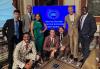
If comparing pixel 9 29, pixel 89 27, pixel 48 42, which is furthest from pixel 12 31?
pixel 89 27

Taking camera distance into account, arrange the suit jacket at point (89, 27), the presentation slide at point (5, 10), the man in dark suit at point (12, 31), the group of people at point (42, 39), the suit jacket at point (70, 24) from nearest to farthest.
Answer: the group of people at point (42, 39)
the man in dark suit at point (12, 31)
the suit jacket at point (89, 27)
the suit jacket at point (70, 24)
the presentation slide at point (5, 10)

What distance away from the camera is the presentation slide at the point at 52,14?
14578mm

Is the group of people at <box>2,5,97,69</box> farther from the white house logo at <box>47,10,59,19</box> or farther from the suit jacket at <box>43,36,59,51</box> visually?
the white house logo at <box>47,10,59,19</box>

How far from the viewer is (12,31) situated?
42.0 ft

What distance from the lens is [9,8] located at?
16.0 metres

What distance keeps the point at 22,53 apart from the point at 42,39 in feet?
→ 4.73

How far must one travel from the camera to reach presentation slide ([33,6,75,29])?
14578 mm

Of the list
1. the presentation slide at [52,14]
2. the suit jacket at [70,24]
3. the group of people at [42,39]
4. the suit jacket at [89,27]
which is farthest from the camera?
the presentation slide at [52,14]

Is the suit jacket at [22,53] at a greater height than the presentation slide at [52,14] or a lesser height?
lesser

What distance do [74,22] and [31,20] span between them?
49.1 inches

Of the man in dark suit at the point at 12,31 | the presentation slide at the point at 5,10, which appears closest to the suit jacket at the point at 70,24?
the man in dark suit at the point at 12,31

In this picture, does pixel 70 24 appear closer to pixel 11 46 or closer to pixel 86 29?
pixel 86 29

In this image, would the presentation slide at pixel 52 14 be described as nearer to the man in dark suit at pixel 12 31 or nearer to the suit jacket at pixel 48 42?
the suit jacket at pixel 48 42

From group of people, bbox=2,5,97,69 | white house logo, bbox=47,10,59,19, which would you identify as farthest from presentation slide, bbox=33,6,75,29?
group of people, bbox=2,5,97,69
